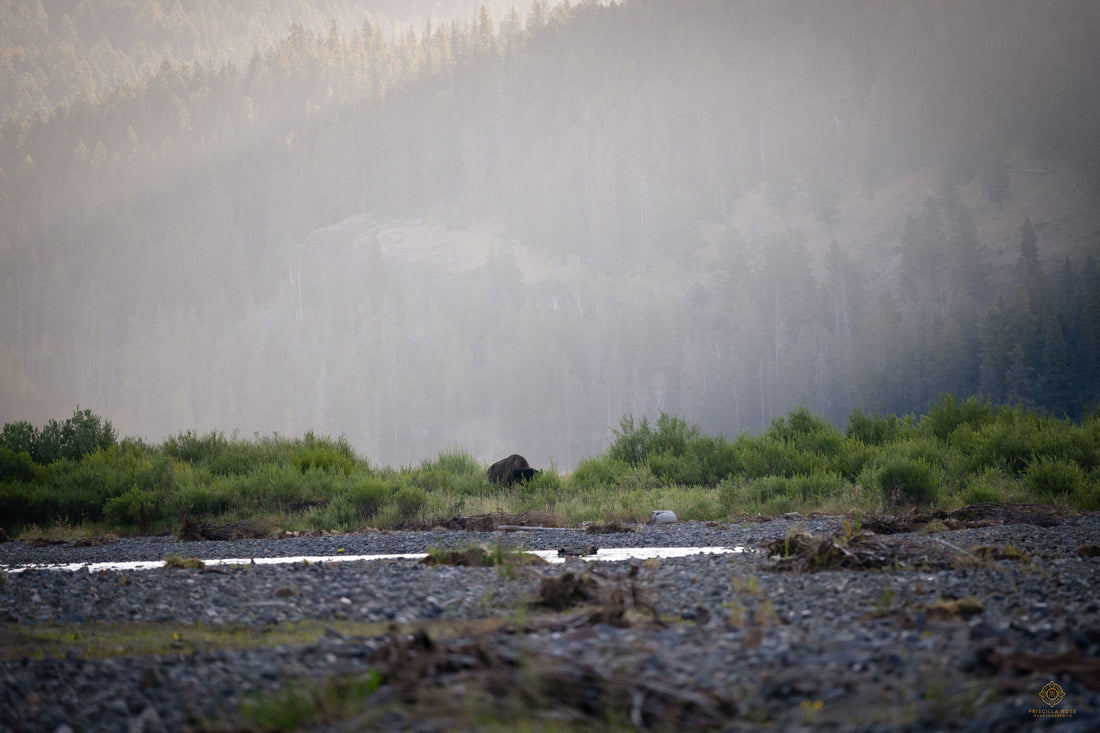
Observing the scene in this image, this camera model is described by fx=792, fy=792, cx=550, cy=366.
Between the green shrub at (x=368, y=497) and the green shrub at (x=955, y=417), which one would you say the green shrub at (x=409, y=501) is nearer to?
the green shrub at (x=368, y=497)

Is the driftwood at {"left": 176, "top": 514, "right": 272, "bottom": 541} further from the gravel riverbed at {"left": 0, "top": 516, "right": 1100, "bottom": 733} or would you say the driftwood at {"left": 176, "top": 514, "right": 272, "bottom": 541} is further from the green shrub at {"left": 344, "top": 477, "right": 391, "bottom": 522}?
the gravel riverbed at {"left": 0, "top": 516, "right": 1100, "bottom": 733}

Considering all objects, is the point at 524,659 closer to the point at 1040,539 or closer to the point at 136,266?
the point at 1040,539

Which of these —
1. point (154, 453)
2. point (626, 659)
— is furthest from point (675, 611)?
point (154, 453)

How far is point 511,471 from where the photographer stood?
21.4 meters

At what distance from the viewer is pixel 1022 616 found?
5.05m

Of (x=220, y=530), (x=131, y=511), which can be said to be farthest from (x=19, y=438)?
(x=220, y=530)

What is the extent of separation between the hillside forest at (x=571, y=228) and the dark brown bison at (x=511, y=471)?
5226cm

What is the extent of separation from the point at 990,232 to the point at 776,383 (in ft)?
121

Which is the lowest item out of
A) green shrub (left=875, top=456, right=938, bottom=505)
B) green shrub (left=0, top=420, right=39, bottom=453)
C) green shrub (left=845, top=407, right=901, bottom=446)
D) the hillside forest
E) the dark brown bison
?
green shrub (left=875, top=456, right=938, bottom=505)

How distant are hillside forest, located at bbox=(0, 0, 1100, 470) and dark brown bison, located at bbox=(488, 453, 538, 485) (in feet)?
171

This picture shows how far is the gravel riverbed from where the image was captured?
12.1ft

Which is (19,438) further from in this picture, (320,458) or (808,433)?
(808,433)

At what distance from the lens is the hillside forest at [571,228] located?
9200 centimetres

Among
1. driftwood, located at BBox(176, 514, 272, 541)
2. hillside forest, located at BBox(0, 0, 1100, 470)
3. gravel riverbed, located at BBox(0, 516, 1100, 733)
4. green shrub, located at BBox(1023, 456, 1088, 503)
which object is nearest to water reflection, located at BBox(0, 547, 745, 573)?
gravel riverbed, located at BBox(0, 516, 1100, 733)
